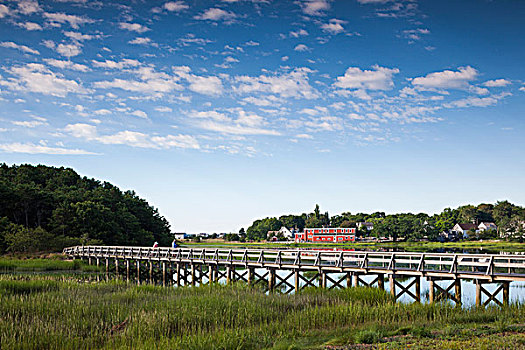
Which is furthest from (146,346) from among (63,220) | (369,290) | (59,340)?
(63,220)

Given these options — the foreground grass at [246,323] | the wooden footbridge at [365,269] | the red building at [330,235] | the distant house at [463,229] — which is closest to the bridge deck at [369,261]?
the wooden footbridge at [365,269]

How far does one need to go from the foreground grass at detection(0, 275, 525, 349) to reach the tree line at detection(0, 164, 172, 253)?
42188mm

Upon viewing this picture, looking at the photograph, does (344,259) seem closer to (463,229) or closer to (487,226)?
(463,229)

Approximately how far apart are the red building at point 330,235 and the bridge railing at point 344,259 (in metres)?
96.4

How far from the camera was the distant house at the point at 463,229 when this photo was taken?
152125 mm

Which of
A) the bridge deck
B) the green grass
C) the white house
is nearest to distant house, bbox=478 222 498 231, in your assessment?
the white house

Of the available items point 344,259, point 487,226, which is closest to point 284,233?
point 487,226

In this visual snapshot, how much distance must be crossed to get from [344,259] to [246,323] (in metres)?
10.7

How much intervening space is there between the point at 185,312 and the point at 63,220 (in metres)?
61.4

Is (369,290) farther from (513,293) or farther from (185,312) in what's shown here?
(513,293)

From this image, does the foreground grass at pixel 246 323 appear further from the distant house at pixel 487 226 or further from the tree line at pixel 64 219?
the distant house at pixel 487 226

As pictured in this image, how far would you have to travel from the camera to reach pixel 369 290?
1931 centimetres

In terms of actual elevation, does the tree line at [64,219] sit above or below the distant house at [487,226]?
above

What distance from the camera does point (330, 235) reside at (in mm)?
141750
